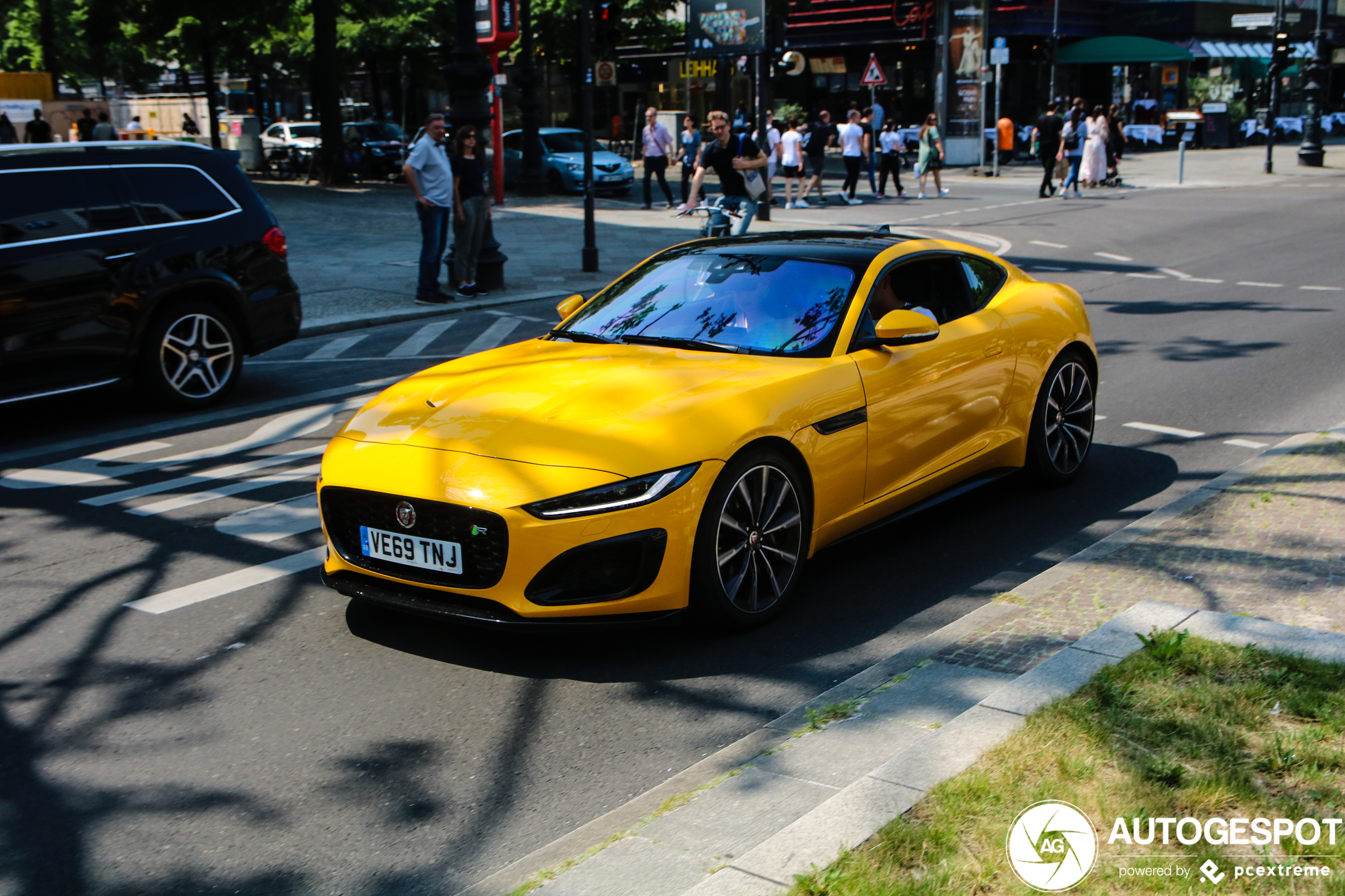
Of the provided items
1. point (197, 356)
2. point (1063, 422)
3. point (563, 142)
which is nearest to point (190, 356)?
point (197, 356)

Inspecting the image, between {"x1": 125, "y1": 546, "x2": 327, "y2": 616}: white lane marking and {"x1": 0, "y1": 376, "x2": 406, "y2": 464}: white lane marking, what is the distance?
2.93 meters

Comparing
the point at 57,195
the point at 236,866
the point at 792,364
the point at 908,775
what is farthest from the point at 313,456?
the point at 908,775

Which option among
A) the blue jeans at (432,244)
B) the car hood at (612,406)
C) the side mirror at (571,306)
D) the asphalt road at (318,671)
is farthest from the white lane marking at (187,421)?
the blue jeans at (432,244)

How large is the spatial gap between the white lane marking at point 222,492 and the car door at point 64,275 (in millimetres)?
1993

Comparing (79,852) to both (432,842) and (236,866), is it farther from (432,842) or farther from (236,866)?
(432,842)

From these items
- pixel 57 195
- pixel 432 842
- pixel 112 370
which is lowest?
pixel 432 842

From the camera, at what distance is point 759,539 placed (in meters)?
4.92

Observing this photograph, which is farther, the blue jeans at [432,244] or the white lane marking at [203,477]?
the blue jeans at [432,244]

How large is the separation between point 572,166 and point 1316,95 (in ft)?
71.2

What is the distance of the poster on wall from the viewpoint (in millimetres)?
23406

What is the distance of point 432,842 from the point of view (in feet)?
11.4

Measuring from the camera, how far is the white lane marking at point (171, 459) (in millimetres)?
7234

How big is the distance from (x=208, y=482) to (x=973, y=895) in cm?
542

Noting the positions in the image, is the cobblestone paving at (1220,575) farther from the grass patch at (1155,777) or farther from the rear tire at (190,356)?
the rear tire at (190,356)
